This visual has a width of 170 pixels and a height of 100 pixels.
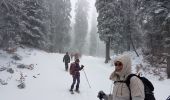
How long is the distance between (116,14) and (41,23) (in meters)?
9.33

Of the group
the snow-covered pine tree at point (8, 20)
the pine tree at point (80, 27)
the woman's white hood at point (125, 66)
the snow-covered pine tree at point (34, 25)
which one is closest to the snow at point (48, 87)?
the snow-covered pine tree at point (8, 20)

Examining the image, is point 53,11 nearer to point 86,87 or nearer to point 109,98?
point 86,87

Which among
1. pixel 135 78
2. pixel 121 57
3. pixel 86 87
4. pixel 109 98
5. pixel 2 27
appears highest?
pixel 2 27

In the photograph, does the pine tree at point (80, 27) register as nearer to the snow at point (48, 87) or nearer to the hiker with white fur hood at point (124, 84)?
the snow at point (48, 87)

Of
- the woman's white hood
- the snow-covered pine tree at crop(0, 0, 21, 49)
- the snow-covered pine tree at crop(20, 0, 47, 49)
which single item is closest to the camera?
the woman's white hood

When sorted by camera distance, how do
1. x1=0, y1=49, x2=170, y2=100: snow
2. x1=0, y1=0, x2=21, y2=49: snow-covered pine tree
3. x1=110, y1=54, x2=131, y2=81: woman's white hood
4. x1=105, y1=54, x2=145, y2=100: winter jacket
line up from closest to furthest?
x1=105, y1=54, x2=145, y2=100: winter jacket
x1=110, y1=54, x2=131, y2=81: woman's white hood
x1=0, y1=49, x2=170, y2=100: snow
x1=0, y1=0, x2=21, y2=49: snow-covered pine tree

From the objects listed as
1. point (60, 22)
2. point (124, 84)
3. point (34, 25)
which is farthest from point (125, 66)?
point (60, 22)

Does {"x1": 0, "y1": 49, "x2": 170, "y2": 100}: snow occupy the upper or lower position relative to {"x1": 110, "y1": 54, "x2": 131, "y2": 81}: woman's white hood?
lower

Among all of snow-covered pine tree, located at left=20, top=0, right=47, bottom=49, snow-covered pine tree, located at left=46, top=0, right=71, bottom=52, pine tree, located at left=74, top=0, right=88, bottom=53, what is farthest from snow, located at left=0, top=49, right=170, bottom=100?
pine tree, located at left=74, top=0, right=88, bottom=53

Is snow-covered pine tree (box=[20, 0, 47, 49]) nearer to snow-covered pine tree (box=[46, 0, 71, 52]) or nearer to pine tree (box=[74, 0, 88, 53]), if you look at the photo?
snow-covered pine tree (box=[46, 0, 71, 52])

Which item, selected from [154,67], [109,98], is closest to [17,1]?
[154,67]

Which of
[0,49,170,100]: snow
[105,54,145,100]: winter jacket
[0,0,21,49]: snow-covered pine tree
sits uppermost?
[0,0,21,49]: snow-covered pine tree

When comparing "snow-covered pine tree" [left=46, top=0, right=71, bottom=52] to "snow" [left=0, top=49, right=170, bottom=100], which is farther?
"snow-covered pine tree" [left=46, top=0, right=71, bottom=52]

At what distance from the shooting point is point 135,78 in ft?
14.3
